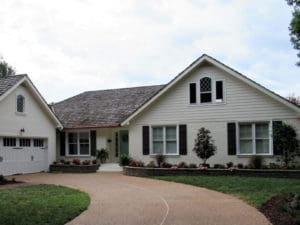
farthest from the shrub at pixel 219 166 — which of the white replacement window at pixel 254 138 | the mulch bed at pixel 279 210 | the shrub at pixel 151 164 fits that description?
the mulch bed at pixel 279 210

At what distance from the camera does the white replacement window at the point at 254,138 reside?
845 inches

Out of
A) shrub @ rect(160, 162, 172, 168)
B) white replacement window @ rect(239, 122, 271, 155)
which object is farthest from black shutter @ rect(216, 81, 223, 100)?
shrub @ rect(160, 162, 172, 168)

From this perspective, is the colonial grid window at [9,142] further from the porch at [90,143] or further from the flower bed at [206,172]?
the flower bed at [206,172]

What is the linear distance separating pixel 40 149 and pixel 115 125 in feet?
15.1

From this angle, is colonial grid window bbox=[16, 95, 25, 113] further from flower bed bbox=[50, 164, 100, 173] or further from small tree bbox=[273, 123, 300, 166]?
small tree bbox=[273, 123, 300, 166]

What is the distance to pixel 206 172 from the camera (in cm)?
1969

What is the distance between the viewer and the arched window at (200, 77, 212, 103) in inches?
891

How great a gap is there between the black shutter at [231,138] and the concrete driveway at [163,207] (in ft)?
20.7

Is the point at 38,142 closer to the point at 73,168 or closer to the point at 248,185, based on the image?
the point at 73,168

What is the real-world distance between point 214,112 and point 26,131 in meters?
10.2

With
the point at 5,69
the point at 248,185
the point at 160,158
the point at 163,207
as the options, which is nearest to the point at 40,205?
the point at 163,207

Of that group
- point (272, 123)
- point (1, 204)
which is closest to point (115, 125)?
point (272, 123)

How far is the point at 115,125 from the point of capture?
25234mm

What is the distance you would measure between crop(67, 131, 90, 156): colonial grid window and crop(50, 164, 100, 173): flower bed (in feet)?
7.63
